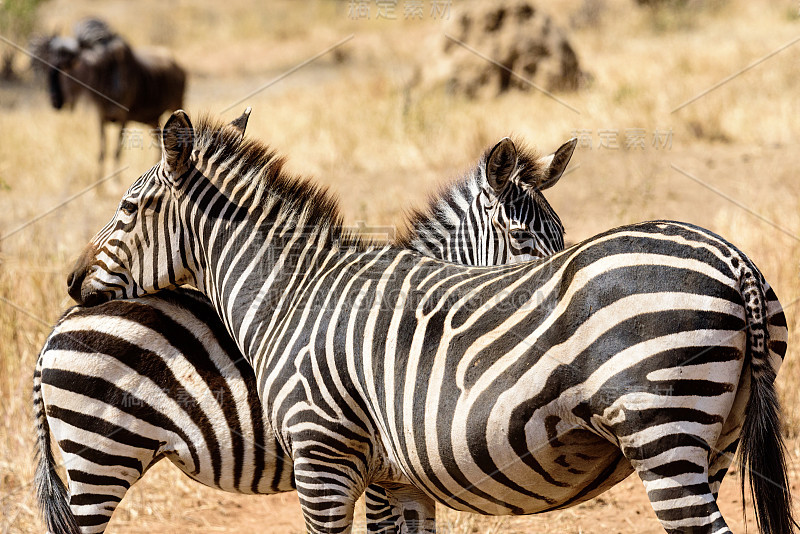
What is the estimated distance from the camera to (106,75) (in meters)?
15.1

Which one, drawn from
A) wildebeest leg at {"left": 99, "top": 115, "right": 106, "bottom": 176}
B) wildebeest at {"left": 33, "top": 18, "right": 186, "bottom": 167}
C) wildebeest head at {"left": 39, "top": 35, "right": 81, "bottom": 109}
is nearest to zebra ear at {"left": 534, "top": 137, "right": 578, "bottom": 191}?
wildebeest leg at {"left": 99, "top": 115, "right": 106, "bottom": 176}

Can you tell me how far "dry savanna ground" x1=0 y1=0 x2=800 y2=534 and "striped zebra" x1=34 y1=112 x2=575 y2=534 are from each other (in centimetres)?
155

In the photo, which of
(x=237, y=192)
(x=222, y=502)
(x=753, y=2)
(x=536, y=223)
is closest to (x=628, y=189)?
(x=536, y=223)

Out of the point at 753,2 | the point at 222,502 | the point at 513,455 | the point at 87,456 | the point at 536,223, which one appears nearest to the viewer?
the point at 513,455

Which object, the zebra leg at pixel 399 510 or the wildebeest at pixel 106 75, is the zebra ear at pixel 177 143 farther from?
the wildebeest at pixel 106 75

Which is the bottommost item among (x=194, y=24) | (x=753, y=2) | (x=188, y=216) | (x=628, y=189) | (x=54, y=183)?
(x=188, y=216)

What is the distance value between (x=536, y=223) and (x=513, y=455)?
191 centimetres

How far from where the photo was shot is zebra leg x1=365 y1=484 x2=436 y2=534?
3.92 m

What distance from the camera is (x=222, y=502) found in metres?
5.67

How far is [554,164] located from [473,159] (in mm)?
5248

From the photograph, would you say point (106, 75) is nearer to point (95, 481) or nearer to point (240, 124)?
point (240, 124)

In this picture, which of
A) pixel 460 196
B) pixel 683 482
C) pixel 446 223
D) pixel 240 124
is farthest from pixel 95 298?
pixel 683 482

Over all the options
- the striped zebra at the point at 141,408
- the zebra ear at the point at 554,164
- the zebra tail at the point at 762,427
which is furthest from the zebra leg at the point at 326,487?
the zebra ear at the point at 554,164

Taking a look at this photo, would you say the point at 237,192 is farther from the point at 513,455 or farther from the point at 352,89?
the point at 352,89
